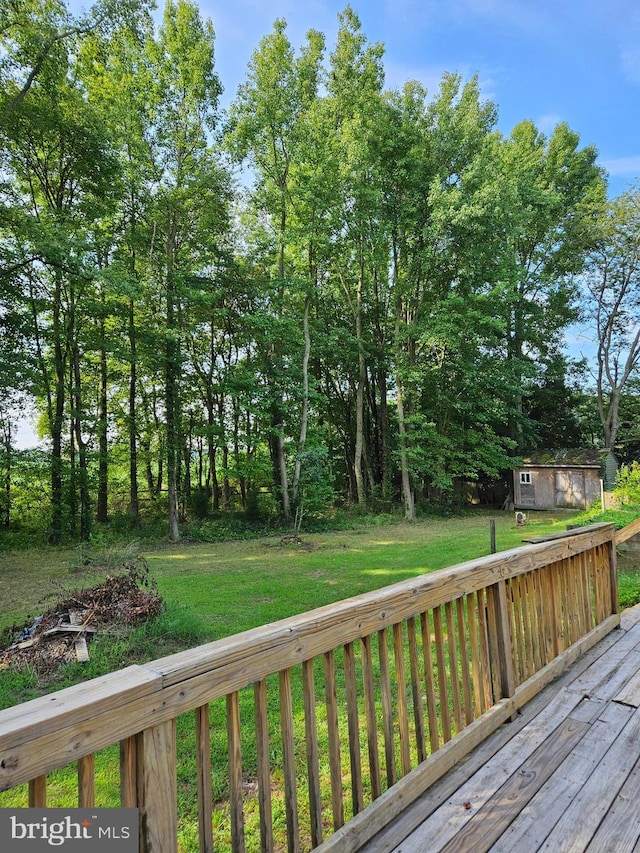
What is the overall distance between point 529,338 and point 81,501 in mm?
18135

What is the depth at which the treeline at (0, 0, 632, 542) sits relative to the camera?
418 inches

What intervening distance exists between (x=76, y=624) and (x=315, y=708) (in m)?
3.55

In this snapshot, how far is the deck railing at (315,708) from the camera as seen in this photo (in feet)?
2.93

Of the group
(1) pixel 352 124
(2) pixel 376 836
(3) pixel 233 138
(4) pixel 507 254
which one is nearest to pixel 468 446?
(4) pixel 507 254

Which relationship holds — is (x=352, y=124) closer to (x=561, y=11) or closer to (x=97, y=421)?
(x=561, y=11)

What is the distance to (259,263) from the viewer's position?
1494cm

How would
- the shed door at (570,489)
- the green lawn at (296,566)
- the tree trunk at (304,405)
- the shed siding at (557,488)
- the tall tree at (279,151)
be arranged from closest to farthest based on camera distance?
the green lawn at (296,566) < the tall tree at (279,151) < the tree trunk at (304,405) < the shed siding at (557,488) < the shed door at (570,489)

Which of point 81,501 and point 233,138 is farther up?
point 233,138

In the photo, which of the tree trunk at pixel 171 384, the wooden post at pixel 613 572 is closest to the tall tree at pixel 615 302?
the tree trunk at pixel 171 384

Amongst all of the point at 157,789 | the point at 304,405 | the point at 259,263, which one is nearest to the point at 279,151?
the point at 259,263

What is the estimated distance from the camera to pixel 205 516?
1437 centimetres

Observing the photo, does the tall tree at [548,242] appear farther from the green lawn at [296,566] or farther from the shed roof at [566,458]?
the green lawn at [296,566]

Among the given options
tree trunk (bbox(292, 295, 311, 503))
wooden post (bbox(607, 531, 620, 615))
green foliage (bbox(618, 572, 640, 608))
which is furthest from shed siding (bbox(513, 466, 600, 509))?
wooden post (bbox(607, 531, 620, 615))

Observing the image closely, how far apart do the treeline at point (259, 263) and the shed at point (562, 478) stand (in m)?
1.93
